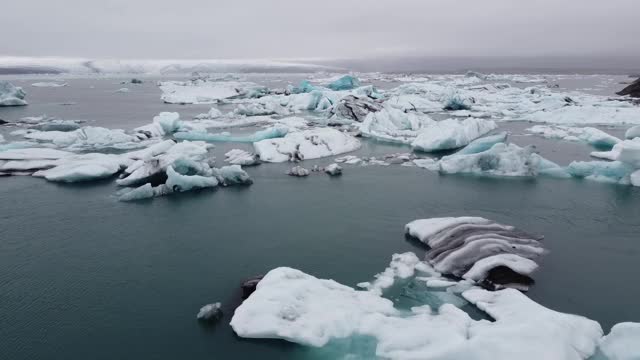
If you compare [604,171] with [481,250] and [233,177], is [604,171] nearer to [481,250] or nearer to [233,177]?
[481,250]

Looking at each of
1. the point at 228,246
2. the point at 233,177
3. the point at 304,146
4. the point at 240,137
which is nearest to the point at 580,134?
the point at 304,146

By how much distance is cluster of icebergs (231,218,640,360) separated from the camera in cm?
486

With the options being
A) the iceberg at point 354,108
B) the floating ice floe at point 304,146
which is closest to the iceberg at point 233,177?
the floating ice floe at point 304,146

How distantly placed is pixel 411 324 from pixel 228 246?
390 cm

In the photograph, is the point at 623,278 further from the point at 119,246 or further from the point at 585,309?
the point at 119,246

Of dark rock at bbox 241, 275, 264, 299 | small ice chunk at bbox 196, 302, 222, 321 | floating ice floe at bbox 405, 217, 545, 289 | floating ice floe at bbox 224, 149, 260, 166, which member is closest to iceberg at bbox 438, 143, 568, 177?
floating ice floe at bbox 405, 217, 545, 289

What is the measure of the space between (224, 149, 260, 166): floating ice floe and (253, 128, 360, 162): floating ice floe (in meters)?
0.33

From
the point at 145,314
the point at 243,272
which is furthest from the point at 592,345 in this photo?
the point at 145,314

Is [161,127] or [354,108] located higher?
[354,108]

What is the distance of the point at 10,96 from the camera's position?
101ft

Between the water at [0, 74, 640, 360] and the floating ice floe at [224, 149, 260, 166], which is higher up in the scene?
the floating ice floe at [224, 149, 260, 166]

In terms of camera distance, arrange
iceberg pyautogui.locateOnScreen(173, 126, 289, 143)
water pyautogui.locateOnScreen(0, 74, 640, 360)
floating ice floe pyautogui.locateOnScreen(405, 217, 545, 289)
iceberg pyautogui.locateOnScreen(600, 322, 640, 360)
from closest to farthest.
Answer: iceberg pyautogui.locateOnScreen(600, 322, 640, 360)
water pyautogui.locateOnScreen(0, 74, 640, 360)
floating ice floe pyautogui.locateOnScreen(405, 217, 545, 289)
iceberg pyautogui.locateOnScreen(173, 126, 289, 143)

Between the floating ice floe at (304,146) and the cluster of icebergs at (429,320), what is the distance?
8.07 meters

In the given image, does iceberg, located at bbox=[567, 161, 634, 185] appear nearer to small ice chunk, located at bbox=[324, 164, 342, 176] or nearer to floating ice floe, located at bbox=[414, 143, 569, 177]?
floating ice floe, located at bbox=[414, 143, 569, 177]
